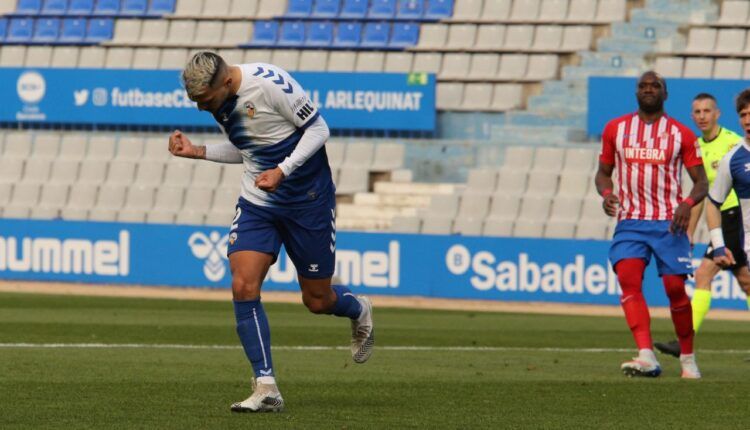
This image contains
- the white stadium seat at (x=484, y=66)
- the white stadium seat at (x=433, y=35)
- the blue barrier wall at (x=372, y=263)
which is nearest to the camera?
the blue barrier wall at (x=372, y=263)

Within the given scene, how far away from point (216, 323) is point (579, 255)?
7130 mm

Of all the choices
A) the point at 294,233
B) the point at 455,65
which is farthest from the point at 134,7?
the point at 294,233

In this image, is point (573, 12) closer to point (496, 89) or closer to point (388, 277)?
point (496, 89)

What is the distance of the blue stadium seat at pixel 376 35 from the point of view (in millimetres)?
28750

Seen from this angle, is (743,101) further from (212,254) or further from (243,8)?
(243,8)

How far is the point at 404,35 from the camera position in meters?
28.8

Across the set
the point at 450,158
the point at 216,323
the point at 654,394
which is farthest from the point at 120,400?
the point at 450,158

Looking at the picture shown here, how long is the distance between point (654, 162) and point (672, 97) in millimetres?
13603

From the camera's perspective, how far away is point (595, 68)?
27109mm

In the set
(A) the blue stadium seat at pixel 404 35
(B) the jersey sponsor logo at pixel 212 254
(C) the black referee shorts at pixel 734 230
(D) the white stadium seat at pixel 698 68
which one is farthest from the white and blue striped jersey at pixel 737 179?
(A) the blue stadium seat at pixel 404 35

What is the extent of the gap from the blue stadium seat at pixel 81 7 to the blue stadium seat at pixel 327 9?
486 centimetres

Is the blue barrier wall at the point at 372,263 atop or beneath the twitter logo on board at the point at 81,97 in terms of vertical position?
beneath

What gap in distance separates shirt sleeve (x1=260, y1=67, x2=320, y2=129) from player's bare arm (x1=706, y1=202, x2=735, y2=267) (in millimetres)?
3442

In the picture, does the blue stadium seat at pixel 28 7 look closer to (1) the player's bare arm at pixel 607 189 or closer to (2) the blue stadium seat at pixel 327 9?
(2) the blue stadium seat at pixel 327 9
